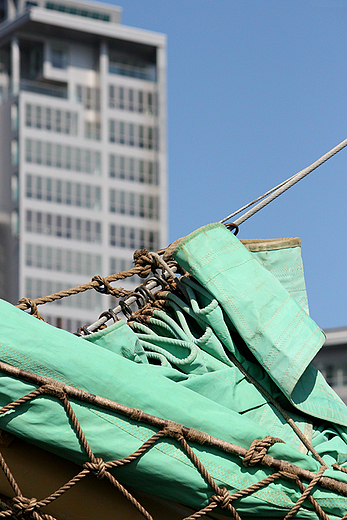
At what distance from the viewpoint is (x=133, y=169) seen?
242 feet

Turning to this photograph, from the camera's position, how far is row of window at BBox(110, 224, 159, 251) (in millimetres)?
71312

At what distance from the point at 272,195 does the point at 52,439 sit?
7.85 ft

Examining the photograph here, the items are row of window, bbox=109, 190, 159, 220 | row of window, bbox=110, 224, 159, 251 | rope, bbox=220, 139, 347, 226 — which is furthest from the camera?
row of window, bbox=109, 190, 159, 220

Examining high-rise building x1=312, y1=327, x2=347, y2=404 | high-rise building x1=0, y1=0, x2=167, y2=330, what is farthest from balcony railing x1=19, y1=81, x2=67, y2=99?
high-rise building x1=312, y1=327, x2=347, y2=404

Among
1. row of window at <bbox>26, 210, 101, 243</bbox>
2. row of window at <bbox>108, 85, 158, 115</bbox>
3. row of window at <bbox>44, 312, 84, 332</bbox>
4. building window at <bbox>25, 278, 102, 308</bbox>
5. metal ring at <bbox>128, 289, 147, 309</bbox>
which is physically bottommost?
A: row of window at <bbox>44, 312, 84, 332</bbox>

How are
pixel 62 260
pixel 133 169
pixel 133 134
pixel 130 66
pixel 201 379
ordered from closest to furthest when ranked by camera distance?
pixel 201 379, pixel 62 260, pixel 133 169, pixel 133 134, pixel 130 66

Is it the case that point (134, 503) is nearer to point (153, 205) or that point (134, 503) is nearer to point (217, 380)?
point (217, 380)

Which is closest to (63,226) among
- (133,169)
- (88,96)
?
(133,169)

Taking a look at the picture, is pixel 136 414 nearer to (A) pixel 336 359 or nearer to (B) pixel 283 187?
(B) pixel 283 187

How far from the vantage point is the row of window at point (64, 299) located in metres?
67.4

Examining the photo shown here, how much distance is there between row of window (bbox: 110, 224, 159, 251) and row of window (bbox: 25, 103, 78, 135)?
324 inches

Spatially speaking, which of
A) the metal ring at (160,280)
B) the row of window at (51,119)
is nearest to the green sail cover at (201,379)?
the metal ring at (160,280)

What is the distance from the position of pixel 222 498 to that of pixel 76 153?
69163mm

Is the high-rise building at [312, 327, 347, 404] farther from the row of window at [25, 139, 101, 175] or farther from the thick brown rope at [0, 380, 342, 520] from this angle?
the thick brown rope at [0, 380, 342, 520]
